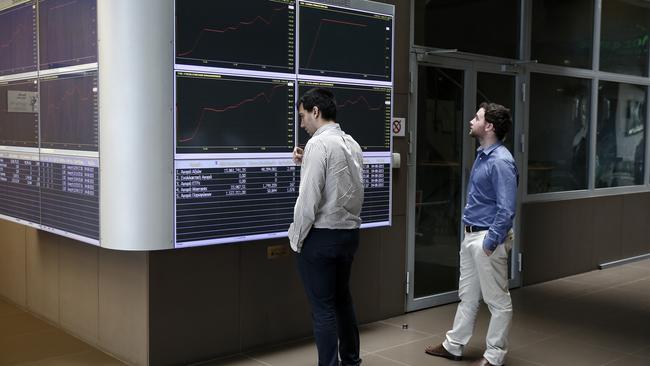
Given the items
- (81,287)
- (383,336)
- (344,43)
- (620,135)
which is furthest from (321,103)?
(620,135)

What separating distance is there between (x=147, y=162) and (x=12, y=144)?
1.81m

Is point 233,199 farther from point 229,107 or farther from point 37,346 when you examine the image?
point 37,346

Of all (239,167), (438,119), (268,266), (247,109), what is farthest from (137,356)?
(438,119)

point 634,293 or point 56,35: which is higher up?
point 56,35

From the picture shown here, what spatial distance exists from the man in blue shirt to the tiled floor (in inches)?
17.5

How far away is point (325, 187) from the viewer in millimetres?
4078

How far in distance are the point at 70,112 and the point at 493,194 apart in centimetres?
283

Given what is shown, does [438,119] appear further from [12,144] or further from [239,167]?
[12,144]

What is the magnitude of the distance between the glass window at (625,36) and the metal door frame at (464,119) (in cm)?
212

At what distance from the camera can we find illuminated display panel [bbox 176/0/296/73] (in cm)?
427

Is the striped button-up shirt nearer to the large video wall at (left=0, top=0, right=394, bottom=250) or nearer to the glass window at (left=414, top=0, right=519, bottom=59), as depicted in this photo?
the large video wall at (left=0, top=0, right=394, bottom=250)

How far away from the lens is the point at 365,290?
5.76 m

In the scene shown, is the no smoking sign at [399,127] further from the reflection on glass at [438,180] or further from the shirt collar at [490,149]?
the shirt collar at [490,149]

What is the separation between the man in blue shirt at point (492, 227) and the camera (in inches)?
176
